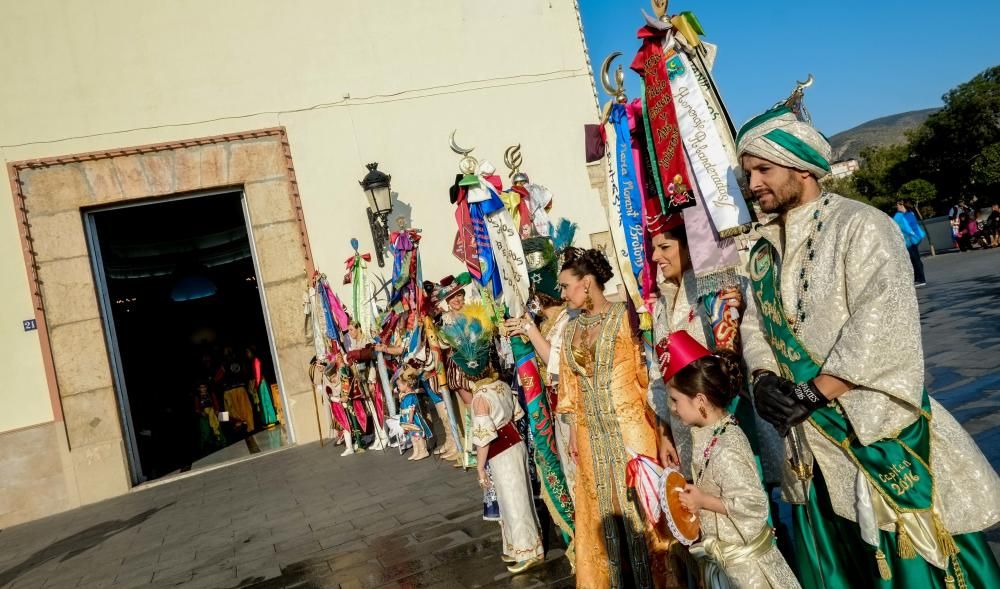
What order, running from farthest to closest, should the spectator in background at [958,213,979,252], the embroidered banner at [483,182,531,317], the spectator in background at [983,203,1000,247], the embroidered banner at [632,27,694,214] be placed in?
the spectator in background at [958,213,979,252], the spectator in background at [983,203,1000,247], the embroidered banner at [483,182,531,317], the embroidered banner at [632,27,694,214]

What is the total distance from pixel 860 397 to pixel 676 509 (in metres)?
0.74

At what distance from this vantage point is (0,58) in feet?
33.3

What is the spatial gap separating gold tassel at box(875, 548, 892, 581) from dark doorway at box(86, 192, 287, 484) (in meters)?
10.8

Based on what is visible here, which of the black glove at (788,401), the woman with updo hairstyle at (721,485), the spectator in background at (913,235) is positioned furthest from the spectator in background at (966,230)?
the black glove at (788,401)

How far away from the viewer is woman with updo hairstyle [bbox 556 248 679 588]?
3521 mm

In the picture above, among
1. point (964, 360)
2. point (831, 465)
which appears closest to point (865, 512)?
point (831, 465)

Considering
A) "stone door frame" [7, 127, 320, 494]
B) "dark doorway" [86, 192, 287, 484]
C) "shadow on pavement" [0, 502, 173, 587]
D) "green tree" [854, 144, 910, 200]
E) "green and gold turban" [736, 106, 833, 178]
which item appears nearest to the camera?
"green and gold turban" [736, 106, 833, 178]

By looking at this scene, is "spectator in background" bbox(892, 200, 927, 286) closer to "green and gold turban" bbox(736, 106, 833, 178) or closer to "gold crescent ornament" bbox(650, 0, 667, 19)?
"gold crescent ornament" bbox(650, 0, 667, 19)

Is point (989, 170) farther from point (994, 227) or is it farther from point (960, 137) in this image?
point (994, 227)

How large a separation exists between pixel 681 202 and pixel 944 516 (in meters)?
1.54

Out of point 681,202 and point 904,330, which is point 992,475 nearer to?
point 904,330

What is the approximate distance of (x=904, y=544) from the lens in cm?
225

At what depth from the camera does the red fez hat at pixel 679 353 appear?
2654 millimetres

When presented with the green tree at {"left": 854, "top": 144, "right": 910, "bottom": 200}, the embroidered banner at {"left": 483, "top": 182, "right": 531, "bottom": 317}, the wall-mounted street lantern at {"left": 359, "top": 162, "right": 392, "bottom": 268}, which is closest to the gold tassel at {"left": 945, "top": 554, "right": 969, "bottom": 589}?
the embroidered banner at {"left": 483, "top": 182, "right": 531, "bottom": 317}
